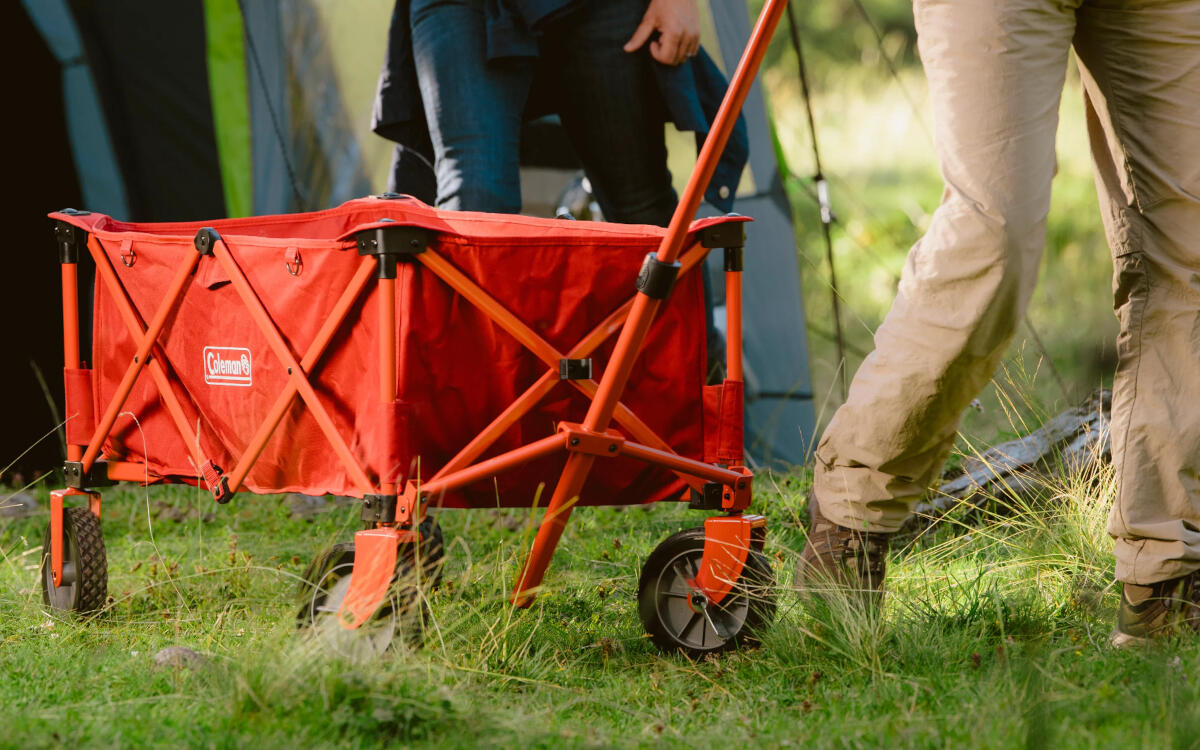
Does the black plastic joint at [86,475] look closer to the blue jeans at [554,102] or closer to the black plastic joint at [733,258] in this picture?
the blue jeans at [554,102]

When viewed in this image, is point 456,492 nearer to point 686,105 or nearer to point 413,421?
point 413,421

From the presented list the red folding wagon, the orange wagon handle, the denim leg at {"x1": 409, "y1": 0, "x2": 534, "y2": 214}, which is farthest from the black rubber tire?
the denim leg at {"x1": 409, "y1": 0, "x2": 534, "y2": 214}

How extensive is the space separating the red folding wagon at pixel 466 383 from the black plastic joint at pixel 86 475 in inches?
6.4

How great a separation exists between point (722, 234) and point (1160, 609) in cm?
84

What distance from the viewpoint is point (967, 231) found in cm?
165

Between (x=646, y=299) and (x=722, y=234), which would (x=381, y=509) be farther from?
(x=722, y=234)

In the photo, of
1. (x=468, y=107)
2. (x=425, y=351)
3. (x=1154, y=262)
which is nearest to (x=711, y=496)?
(x=425, y=351)

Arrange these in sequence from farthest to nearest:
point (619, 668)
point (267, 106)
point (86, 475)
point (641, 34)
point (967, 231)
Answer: point (267, 106)
point (641, 34)
point (86, 475)
point (619, 668)
point (967, 231)

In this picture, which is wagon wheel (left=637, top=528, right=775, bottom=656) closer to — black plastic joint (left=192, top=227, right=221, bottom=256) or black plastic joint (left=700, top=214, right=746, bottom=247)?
black plastic joint (left=700, top=214, right=746, bottom=247)

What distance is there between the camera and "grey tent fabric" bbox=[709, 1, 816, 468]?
4344 mm

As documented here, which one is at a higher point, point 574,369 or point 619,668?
point 574,369

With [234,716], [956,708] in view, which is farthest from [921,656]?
[234,716]

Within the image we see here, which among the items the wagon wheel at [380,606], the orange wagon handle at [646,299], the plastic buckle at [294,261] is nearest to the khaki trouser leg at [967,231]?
the orange wagon handle at [646,299]

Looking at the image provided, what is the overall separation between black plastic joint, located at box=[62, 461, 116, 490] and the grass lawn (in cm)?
22
